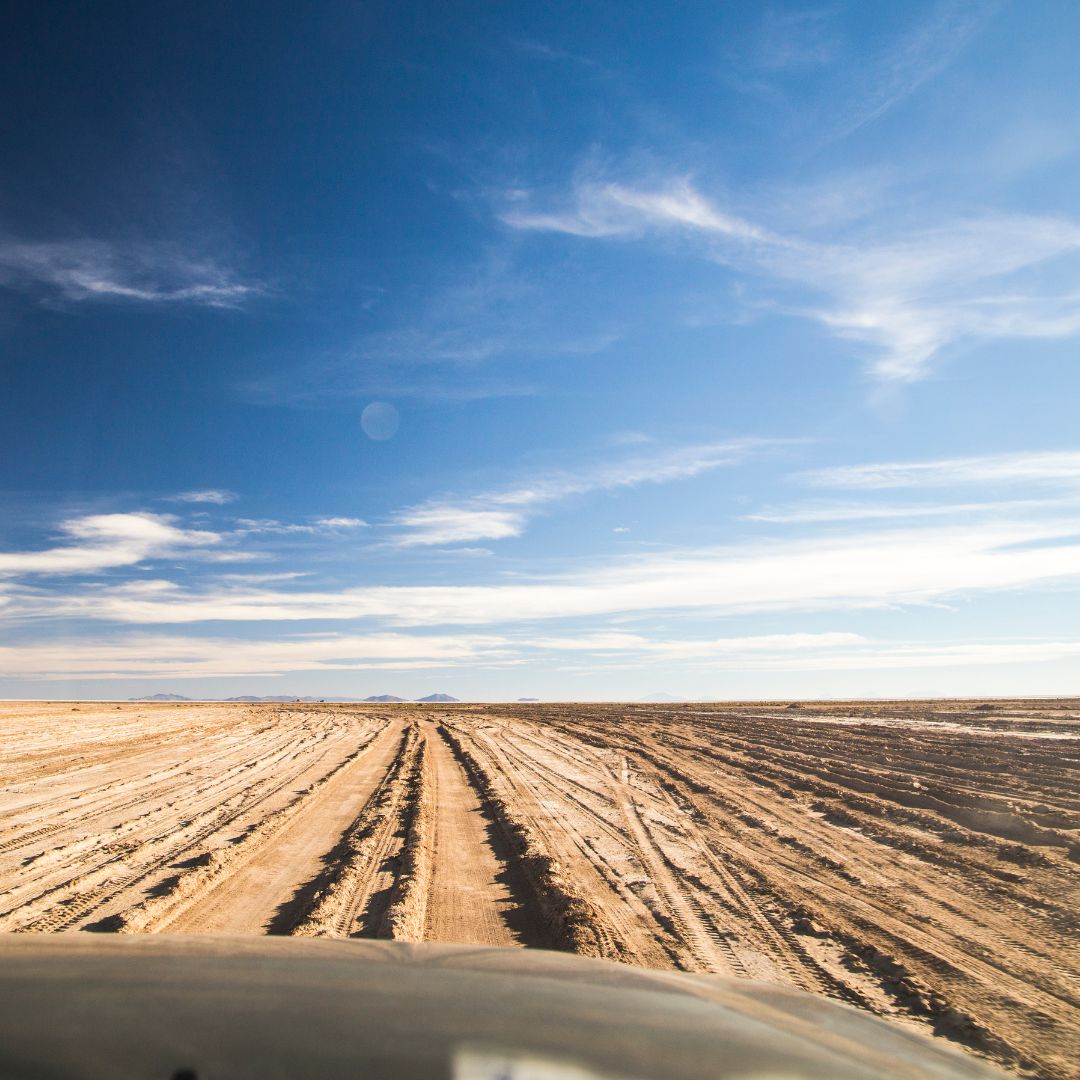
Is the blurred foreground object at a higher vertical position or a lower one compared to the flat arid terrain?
higher

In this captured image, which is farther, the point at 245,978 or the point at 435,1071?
the point at 245,978

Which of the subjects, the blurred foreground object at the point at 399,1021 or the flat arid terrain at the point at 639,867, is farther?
the flat arid terrain at the point at 639,867

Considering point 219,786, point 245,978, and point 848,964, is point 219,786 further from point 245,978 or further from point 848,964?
point 245,978

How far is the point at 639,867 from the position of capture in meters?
7.90

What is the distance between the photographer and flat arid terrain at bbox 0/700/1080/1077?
5211 millimetres

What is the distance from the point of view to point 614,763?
1791 centimetres

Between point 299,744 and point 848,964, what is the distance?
21485 mm

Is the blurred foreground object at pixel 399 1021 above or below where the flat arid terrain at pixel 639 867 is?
above

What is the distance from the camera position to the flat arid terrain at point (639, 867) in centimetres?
521

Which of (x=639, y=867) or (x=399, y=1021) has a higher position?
(x=399, y=1021)

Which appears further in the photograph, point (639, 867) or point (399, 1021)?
point (639, 867)

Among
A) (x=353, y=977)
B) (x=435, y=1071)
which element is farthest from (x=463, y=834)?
(x=435, y=1071)

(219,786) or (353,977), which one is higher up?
(353,977)

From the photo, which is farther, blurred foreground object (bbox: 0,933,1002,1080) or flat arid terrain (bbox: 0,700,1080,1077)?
flat arid terrain (bbox: 0,700,1080,1077)
